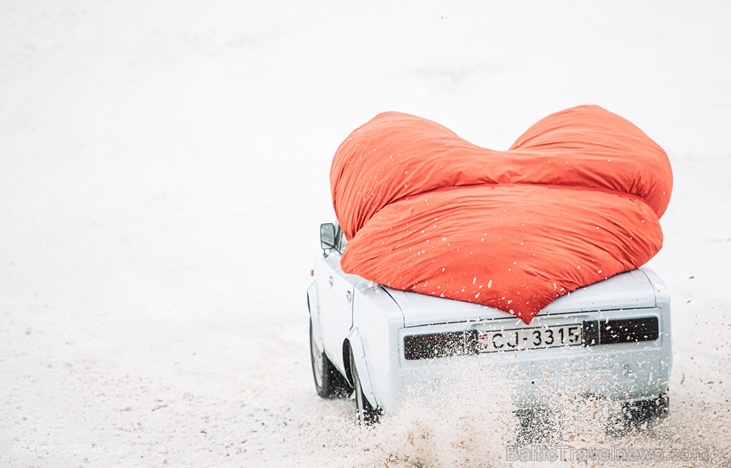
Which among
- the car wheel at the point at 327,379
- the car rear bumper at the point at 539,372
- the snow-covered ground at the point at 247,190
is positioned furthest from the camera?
the car wheel at the point at 327,379

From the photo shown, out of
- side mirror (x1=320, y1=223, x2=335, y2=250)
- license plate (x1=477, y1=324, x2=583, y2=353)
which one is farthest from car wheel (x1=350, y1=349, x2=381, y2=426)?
side mirror (x1=320, y1=223, x2=335, y2=250)

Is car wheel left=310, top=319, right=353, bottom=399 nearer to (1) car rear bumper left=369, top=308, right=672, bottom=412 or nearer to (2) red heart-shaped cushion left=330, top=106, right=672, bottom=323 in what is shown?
(2) red heart-shaped cushion left=330, top=106, right=672, bottom=323

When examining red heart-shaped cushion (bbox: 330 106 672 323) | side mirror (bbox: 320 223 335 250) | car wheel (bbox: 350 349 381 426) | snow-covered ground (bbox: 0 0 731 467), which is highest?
red heart-shaped cushion (bbox: 330 106 672 323)

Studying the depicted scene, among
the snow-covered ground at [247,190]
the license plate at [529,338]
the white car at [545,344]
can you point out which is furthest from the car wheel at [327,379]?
the license plate at [529,338]

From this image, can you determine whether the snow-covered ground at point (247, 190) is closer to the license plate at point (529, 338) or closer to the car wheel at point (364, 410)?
the car wheel at point (364, 410)

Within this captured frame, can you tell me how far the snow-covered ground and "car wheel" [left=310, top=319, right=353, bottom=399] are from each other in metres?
0.10

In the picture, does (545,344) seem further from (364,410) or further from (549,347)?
(364,410)

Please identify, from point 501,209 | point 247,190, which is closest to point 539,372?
point 501,209

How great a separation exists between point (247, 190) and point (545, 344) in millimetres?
12579

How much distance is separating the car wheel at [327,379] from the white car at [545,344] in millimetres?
1984

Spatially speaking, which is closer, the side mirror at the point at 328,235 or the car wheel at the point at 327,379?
the side mirror at the point at 328,235

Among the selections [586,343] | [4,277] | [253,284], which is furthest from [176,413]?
[4,277]

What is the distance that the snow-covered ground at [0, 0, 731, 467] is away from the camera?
604 centimetres

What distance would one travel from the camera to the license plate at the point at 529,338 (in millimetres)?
4582
